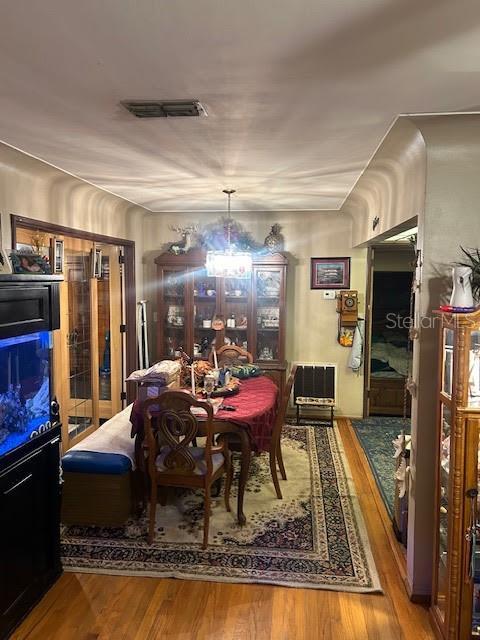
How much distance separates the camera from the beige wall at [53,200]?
3033 millimetres

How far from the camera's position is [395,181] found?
10.1 feet

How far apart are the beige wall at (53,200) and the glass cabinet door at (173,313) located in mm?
792

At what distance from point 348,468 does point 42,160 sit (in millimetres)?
3543

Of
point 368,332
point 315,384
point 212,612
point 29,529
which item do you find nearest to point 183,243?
point 315,384

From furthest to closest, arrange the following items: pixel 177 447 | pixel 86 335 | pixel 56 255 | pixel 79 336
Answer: pixel 86 335 < pixel 79 336 < pixel 56 255 < pixel 177 447

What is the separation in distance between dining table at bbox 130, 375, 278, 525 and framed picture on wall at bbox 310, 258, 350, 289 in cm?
236

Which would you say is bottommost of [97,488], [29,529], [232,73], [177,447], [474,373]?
[97,488]

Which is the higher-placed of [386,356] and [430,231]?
[430,231]

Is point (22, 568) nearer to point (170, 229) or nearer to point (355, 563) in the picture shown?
point (355, 563)

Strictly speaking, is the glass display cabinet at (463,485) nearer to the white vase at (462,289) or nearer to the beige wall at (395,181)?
the white vase at (462,289)

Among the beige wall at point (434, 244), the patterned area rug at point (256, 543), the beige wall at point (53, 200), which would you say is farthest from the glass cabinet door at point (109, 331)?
the beige wall at point (434, 244)

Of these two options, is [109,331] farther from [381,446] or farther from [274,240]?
[381,446]

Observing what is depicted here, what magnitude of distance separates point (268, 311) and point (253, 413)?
245 centimetres

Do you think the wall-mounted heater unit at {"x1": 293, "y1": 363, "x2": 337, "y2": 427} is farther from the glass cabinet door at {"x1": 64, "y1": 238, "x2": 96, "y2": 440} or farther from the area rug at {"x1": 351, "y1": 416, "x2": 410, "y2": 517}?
the glass cabinet door at {"x1": 64, "y1": 238, "x2": 96, "y2": 440}
